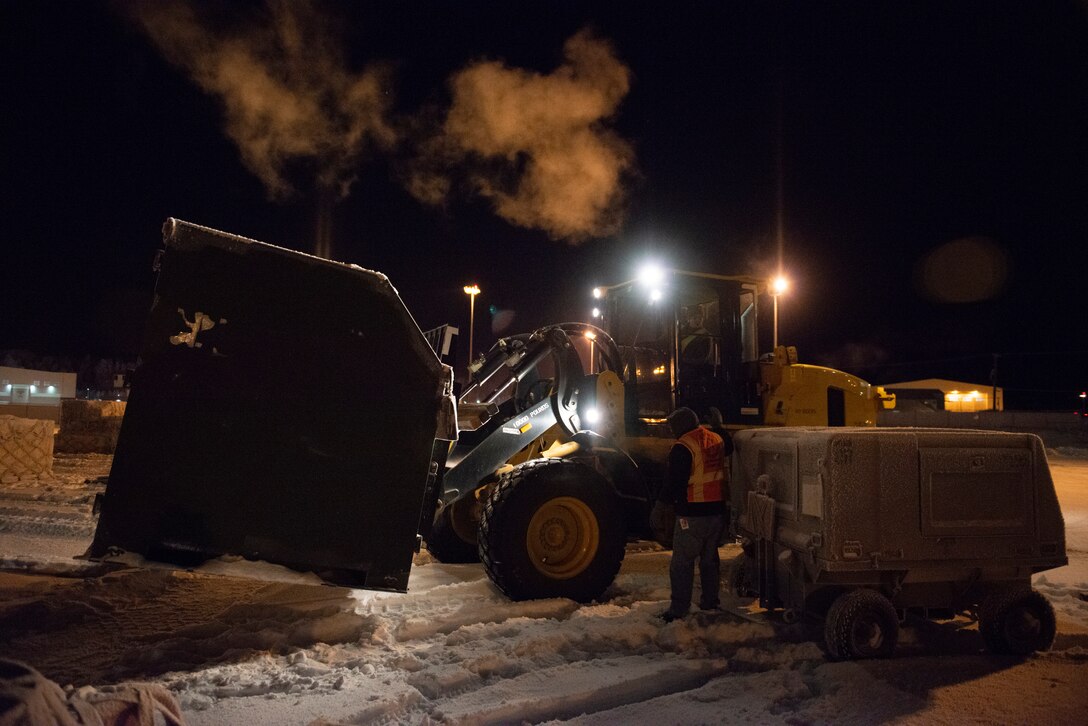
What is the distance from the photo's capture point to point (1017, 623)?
4.91 meters

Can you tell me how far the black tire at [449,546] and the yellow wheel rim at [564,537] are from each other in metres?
1.54

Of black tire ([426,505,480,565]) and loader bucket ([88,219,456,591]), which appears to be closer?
loader bucket ([88,219,456,591])

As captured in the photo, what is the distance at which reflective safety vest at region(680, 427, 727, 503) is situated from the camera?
225 inches

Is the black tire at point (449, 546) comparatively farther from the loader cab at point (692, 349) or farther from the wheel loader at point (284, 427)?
the loader cab at point (692, 349)

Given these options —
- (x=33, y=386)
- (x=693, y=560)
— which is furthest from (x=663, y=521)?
(x=33, y=386)

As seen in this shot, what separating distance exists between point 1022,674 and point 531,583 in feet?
11.0

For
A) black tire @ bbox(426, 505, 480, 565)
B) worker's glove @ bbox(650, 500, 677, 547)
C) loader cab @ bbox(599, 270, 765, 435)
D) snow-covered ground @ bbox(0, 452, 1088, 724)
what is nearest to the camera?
snow-covered ground @ bbox(0, 452, 1088, 724)

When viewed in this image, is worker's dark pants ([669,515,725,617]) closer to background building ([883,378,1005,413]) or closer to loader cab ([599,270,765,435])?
loader cab ([599,270,765,435])

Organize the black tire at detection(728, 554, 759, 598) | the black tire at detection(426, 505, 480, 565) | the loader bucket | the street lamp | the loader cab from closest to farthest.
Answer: the loader bucket
the black tire at detection(728, 554, 759, 598)
the black tire at detection(426, 505, 480, 565)
the loader cab
the street lamp

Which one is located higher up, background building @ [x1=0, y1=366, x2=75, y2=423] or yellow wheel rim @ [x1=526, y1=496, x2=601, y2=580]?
background building @ [x1=0, y1=366, x2=75, y2=423]

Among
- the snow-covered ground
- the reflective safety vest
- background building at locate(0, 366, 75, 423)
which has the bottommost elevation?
the snow-covered ground

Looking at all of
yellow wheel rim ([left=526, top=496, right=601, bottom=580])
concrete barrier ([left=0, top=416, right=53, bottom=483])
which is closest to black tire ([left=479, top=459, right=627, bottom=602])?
yellow wheel rim ([left=526, top=496, right=601, bottom=580])

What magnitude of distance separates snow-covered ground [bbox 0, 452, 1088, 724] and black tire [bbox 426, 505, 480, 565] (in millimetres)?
895

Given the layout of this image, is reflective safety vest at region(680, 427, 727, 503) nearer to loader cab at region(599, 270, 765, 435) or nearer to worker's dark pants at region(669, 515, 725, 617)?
worker's dark pants at region(669, 515, 725, 617)
